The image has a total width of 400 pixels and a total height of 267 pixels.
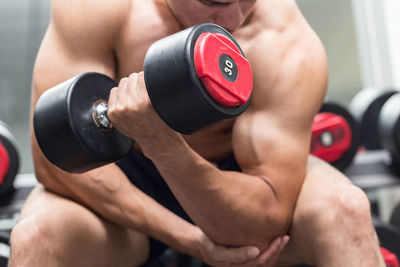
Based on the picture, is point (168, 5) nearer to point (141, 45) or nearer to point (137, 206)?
point (141, 45)

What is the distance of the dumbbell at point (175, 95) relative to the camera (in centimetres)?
72

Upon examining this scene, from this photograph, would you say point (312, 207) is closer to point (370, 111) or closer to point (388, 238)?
point (388, 238)

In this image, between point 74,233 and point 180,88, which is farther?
point 74,233

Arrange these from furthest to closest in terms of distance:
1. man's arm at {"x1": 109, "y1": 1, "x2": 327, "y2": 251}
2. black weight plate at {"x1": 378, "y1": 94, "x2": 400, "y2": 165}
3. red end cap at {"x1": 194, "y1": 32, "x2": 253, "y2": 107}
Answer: black weight plate at {"x1": 378, "y1": 94, "x2": 400, "y2": 165} → man's arm at {"x1": 109, "y1": 1, "x2": 327, "y2": 251} → red end cap at {"x1": 194, "y1": 32, "x2": 253, "y2": 107}

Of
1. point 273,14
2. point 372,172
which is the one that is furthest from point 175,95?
point 372,172

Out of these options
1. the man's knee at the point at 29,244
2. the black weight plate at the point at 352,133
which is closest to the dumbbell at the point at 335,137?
the black weight plate at the point at 352,133

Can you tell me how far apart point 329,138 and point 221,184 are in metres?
1.14

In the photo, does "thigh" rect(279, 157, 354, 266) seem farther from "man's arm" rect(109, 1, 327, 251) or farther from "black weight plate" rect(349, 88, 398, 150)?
"black weight plate" rect(349, 88, 398, 150)

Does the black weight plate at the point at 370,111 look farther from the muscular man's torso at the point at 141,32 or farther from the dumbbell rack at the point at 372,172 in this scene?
the muscular man's torso at the point at 141,32

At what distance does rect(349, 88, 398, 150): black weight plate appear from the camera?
7.63ft

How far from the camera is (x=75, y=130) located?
2.79ft

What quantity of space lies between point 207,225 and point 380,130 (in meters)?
1.30

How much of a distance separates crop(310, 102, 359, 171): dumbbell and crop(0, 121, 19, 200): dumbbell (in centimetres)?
108

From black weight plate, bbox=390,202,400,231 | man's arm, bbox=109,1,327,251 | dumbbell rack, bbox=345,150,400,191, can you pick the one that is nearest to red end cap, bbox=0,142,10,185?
man's arm, bbox=109,1,327,251
